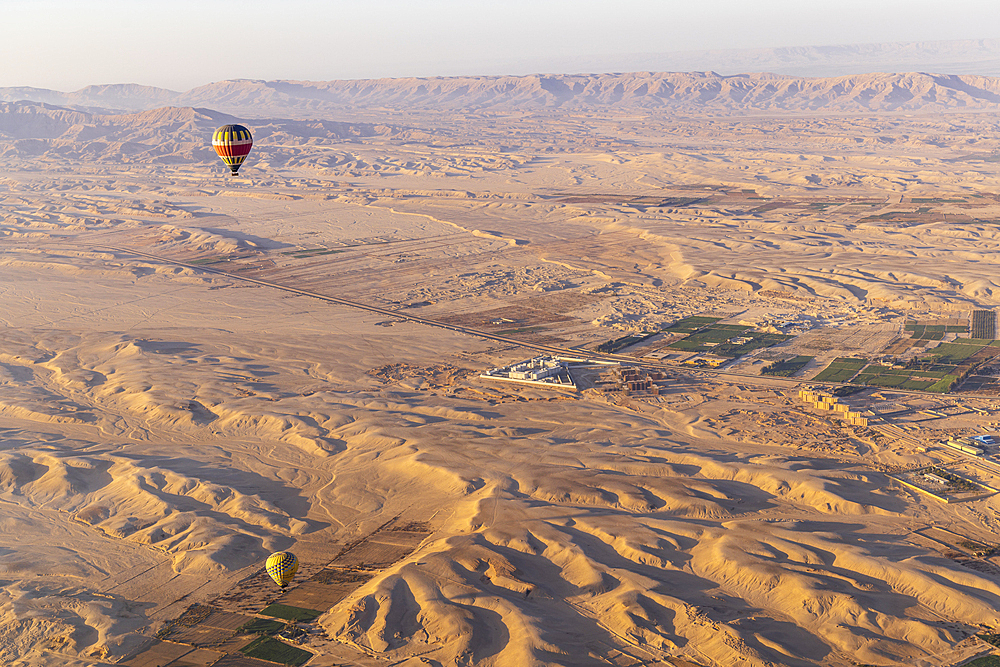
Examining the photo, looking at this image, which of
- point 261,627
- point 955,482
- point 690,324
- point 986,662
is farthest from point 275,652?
point 690,324

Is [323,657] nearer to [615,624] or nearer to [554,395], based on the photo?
[615,624]

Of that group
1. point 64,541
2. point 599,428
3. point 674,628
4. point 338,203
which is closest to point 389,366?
point 599,428

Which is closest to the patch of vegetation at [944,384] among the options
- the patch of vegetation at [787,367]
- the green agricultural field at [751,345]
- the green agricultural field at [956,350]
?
the green agricultural field at [956,350]

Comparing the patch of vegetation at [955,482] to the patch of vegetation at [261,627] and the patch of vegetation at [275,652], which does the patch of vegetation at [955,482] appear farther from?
the patch of vegetation at [261,627]

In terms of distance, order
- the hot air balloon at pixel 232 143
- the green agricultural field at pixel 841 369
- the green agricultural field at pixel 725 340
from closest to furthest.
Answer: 1. the hot air balloon at pixel 232 143
2. the green agricultural field at pixel 841 369
3. the green agricultural field at pixel 725 340

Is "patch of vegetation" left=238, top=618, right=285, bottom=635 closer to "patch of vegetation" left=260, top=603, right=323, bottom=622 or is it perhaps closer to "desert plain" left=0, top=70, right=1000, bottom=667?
"desert plain" left=0, top=70, right=1000, bottom=667

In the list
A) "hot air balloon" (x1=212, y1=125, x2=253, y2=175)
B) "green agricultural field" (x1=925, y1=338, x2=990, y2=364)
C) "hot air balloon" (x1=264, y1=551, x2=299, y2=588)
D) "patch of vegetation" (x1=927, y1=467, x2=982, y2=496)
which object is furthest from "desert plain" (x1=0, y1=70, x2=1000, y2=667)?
"hot air balloon" (x1=212, y1=125, x2=253, y2=175)
